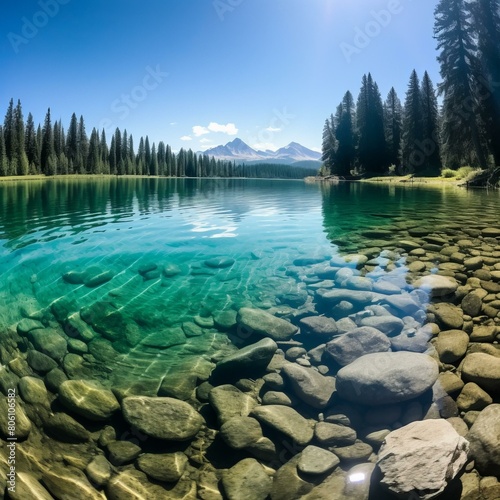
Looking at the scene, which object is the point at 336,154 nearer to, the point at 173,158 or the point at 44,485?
the point at 44,485

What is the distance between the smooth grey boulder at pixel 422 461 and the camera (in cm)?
257

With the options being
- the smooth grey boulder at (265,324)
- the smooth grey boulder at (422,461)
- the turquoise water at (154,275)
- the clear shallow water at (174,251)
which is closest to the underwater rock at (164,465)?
the turquoise water at (154,275)

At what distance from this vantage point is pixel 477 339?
457cm

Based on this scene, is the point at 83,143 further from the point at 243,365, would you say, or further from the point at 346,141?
the point at 243,365

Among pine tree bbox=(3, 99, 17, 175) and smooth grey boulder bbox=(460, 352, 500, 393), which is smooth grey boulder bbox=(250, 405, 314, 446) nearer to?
smooth grey boulder bbox=(460, 352, 500, 393)

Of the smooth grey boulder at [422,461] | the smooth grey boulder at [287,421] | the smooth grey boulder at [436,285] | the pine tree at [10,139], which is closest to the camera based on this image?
the smooth grey boulder at [422,461]

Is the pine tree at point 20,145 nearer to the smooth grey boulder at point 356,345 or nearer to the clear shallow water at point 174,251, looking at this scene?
the clear shallow water at point 174,251

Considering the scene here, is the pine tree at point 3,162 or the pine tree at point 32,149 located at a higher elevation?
the pine tree at point 32,149

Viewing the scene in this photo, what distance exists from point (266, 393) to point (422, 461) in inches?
63.9

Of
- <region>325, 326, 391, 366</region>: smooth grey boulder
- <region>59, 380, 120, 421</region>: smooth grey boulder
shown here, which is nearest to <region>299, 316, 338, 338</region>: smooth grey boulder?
<region>325, 326, 391, 366</region>: smooth grey boulder

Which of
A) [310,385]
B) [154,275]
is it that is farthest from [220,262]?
[310,385]

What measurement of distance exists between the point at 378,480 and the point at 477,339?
2757 millimetres

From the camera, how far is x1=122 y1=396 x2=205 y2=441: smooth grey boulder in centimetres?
336

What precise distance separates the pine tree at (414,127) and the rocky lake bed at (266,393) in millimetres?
50167
